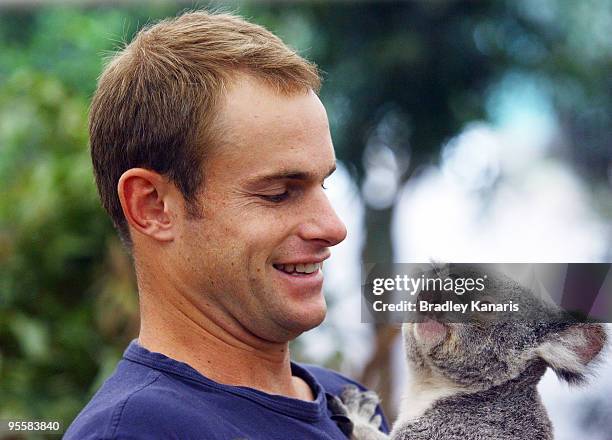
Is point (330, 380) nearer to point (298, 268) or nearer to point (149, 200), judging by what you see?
point (298, 268)

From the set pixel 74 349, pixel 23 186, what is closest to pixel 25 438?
pixel 74 349

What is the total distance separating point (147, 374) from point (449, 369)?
1.78 feet

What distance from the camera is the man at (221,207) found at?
108 cm

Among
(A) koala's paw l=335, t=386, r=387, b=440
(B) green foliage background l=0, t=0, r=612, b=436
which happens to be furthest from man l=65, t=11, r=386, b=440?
(B) green foliage background l=0, t=0, r=612, b=436

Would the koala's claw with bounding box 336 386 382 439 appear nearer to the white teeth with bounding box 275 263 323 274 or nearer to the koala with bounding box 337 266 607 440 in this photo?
the koala with bounding box 337 266 607 440

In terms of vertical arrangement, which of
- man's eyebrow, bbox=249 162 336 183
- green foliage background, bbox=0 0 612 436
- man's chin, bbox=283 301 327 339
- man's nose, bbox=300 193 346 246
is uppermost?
green foliage background, bbox=0 0 612 436

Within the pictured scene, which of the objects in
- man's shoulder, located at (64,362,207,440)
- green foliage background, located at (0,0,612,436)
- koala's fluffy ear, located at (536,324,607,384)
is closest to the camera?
man's shoulder, located at (64,362,207,440)

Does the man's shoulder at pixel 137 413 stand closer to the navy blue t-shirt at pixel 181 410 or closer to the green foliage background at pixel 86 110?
the navy blue t-shirt at pixel 181 410

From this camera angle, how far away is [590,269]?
4.62 feet

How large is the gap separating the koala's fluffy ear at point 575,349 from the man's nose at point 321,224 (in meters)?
0.41

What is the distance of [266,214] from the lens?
3.60 ft

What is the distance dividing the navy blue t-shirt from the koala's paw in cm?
16

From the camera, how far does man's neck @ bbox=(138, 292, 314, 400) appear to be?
3.81 feet

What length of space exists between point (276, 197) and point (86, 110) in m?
1.81
